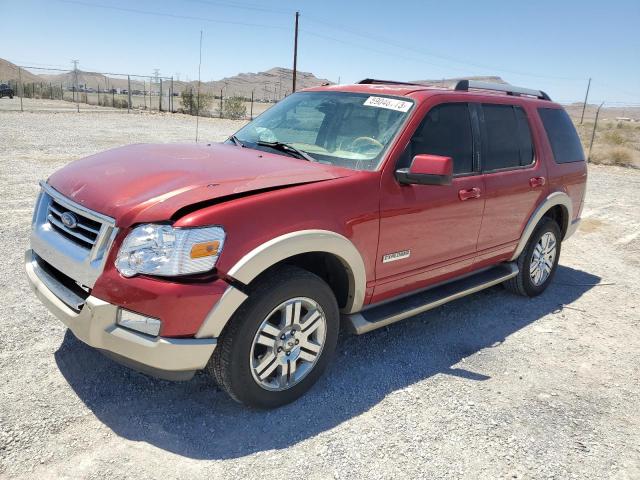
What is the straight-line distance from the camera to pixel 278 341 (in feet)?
9.84

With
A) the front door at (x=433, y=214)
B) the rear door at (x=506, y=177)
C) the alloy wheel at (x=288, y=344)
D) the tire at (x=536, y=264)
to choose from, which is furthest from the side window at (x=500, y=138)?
the alloy wheel at (x=288, y=344)

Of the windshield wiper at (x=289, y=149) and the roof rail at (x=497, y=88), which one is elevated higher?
the roof rail at (x=497, y=88)

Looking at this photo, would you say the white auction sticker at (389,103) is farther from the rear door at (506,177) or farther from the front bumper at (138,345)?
the front bumper at (138,345)

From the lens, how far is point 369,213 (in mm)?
3283

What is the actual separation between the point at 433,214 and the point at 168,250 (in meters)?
1.97

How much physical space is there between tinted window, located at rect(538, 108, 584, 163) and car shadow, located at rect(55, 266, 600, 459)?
201 cm

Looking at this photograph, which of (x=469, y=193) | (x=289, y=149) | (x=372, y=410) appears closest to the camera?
(x=372, y=410)

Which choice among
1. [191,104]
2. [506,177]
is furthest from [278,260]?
[191,104]

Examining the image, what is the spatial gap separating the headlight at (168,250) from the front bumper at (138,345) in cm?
25

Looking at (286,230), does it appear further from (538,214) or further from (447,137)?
(538,214)

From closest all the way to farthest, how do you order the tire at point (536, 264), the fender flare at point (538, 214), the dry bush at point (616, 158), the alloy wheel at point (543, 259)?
the fender flare at point (538, 214) < the tire at point (536, 264) < the alloy wheel at point (543, 259) < the dry bush at point (616, 158)

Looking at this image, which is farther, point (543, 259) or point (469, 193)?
point (543, 259)

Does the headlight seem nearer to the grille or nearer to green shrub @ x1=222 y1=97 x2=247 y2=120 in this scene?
the grille

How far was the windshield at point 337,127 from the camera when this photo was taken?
3.58 meters
